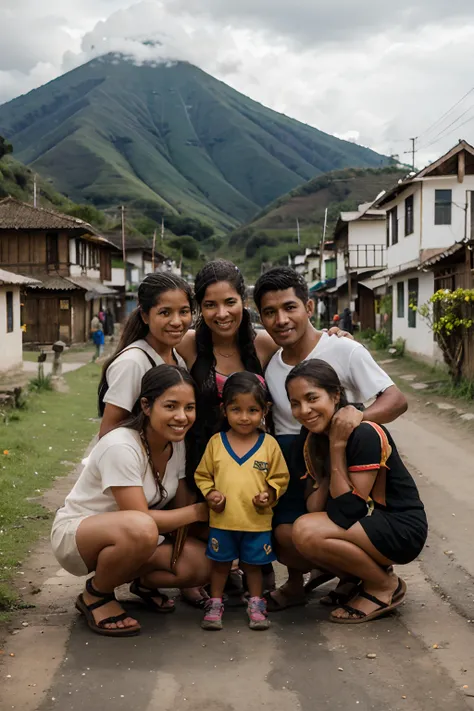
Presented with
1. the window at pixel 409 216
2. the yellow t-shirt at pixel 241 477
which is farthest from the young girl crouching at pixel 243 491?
the window at pixel 409 216

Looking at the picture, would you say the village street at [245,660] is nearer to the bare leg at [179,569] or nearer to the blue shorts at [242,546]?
the bare leg at [179,569]

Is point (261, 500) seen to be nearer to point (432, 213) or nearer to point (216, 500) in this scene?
point (216, 500)

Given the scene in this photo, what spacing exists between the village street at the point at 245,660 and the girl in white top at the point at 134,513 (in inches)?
8.8

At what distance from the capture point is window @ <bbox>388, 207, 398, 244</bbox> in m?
28.6

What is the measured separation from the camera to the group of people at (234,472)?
4035 mm

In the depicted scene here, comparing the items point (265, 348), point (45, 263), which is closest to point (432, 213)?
point (45, 263)

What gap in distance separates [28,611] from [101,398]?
1.33m

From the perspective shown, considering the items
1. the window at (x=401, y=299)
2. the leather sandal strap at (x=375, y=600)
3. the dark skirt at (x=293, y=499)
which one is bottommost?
the leather sandal strap at (x=375, y=600)

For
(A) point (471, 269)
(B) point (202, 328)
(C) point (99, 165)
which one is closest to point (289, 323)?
(B) point (202, 328)

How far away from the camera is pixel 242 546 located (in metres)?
4.16

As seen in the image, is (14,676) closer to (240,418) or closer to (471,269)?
(240,418)

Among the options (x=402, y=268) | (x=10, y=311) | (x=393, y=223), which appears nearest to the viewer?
(x=10, y=311)

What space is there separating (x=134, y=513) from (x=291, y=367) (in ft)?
4.20

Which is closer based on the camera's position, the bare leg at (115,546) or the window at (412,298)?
the bare leg at (115,546)
